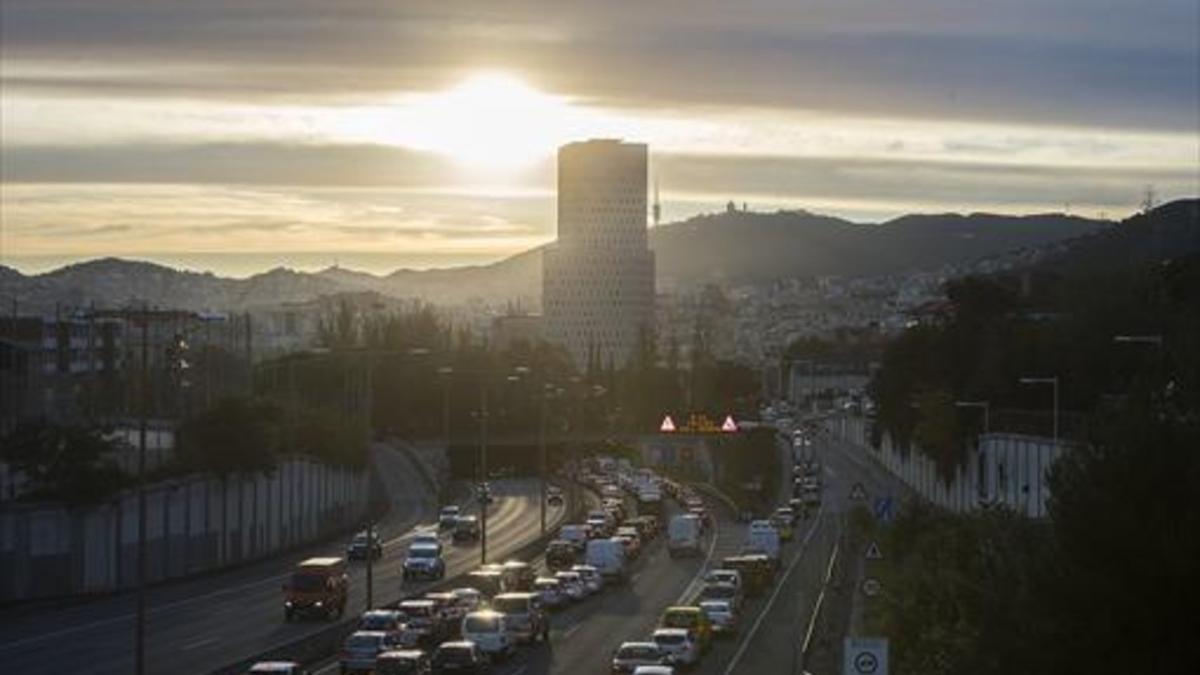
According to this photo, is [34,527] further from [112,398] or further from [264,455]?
[112,398]

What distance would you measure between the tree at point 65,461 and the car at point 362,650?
2368 centimetres


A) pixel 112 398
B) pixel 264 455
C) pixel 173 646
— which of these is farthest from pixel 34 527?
pixel 112 398

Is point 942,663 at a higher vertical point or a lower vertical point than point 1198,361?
lower

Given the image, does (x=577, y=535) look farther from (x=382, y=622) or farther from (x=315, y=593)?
(x=382, y=622)

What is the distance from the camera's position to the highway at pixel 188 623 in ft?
168

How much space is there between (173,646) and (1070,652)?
32.9 meters

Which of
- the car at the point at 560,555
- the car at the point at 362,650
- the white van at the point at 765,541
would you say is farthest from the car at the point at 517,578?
the car at the point at 362,650

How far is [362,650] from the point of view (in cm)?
4741

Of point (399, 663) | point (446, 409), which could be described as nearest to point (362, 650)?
point (399, 663)

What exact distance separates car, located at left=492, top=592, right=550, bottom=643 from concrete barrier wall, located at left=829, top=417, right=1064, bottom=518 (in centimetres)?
1140

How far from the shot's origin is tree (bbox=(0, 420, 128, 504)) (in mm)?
70812

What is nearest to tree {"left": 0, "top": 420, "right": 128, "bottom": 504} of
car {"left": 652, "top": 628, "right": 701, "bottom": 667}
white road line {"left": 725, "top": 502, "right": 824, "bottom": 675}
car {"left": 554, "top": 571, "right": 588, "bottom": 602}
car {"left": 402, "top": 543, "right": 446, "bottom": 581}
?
car {"left": 402, "top": 543, "right": 446, "bottom": 581}

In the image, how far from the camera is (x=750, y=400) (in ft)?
472

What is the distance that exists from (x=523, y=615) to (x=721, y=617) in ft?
17.7
